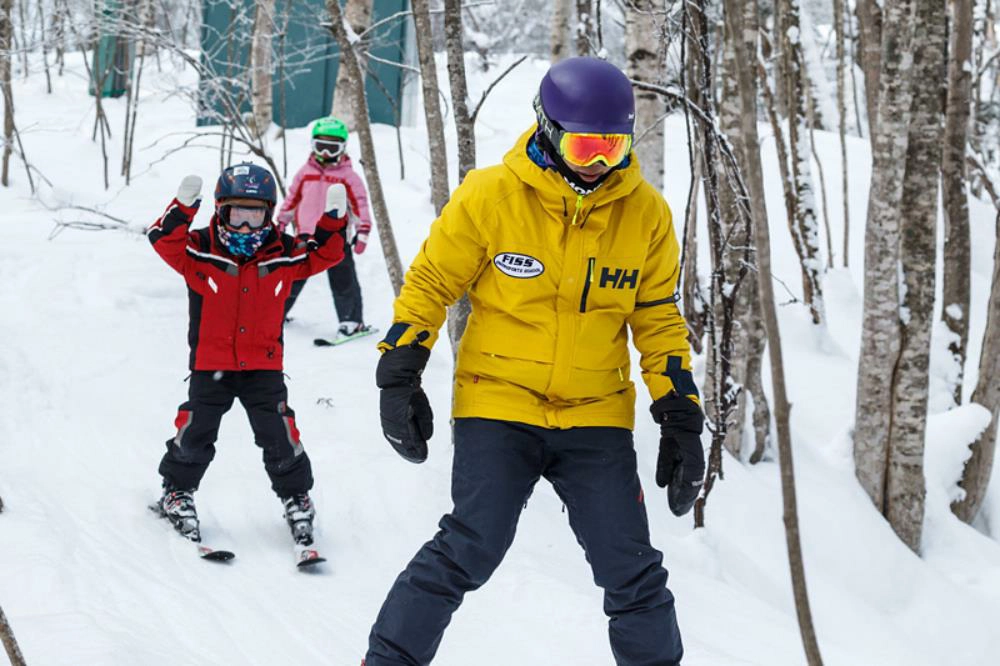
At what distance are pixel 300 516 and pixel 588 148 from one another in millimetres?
2405

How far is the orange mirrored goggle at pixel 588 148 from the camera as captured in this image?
2643mm

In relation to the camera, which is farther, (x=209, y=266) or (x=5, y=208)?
(x=5, y=208)

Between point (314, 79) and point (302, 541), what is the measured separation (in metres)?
12.4

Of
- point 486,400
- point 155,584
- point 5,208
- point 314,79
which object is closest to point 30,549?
point 155,584

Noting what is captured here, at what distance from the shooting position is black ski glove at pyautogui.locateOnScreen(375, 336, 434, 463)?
2.71 metres

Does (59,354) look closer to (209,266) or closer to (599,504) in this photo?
(209,266)

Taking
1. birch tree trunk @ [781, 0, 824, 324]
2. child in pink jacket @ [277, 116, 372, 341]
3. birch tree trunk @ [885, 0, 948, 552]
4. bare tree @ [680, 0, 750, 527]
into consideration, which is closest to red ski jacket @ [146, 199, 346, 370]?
bare tree @ [680, 0, 750, 527]

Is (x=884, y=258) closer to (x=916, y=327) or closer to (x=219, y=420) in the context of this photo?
(x=916, y=327)

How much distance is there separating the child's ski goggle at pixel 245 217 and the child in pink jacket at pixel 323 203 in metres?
3.17

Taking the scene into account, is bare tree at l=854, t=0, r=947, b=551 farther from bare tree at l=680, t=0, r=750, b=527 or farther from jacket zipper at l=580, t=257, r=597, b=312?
jacket zipper at l=580, t=257, r=597, b=312

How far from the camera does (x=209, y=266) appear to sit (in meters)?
4.29

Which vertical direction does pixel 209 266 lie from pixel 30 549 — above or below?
above

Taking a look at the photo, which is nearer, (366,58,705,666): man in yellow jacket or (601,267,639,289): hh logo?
(366,58,705,666): man in yellow jacket

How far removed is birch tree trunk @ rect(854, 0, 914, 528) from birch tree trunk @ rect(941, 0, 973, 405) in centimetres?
131
